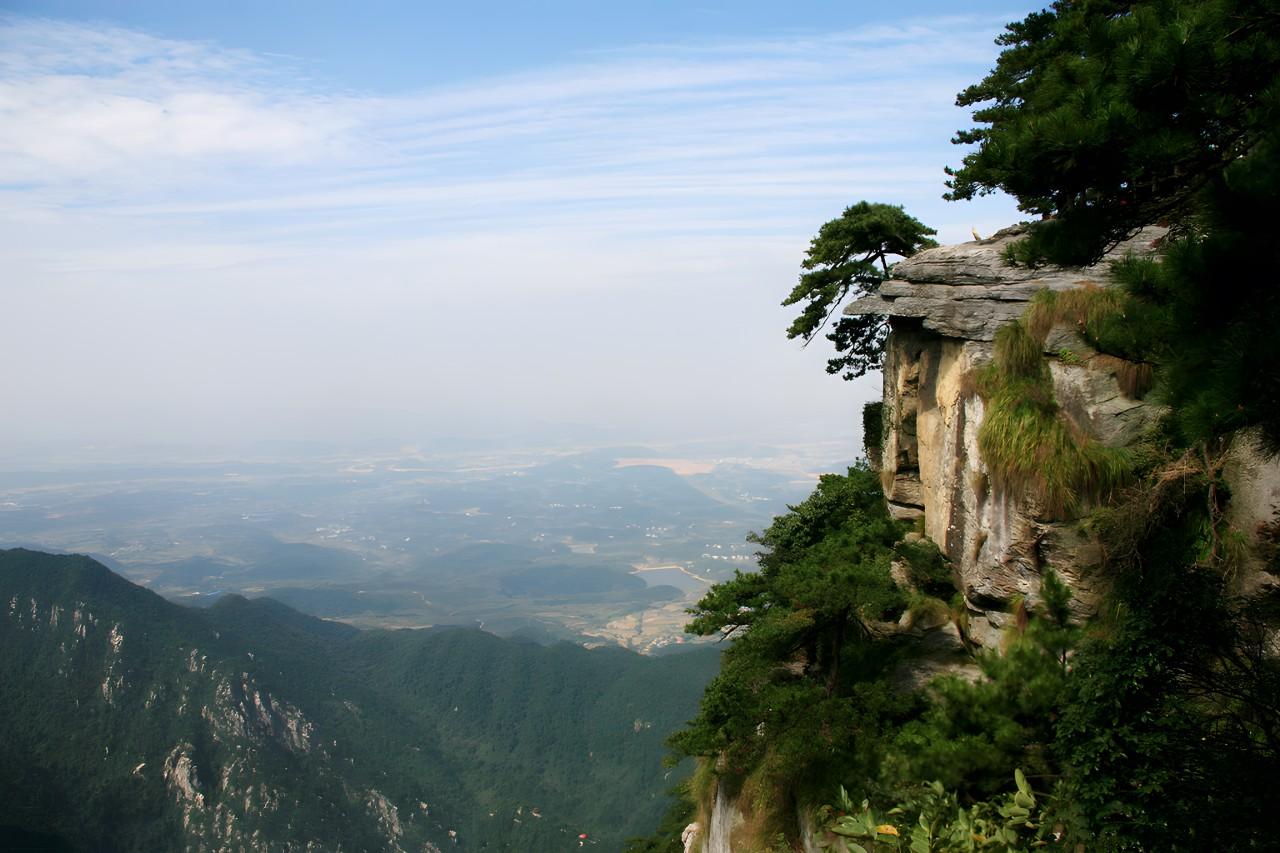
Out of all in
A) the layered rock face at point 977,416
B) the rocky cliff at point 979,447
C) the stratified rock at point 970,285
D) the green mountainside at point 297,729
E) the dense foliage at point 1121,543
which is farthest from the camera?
the green mountainside at point 297,729

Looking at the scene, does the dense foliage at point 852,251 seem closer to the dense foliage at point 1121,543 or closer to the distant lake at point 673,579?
the dense foliage at point 1121,543

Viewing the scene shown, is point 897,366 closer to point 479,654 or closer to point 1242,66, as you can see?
point 1242,66

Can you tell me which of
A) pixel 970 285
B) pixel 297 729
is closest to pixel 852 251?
pixel 970 285

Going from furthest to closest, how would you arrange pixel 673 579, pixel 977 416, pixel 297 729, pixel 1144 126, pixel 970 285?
pixel 673 579, pixel 297 729, pixel 970 285, pixel 977 416, pixel 1144 126

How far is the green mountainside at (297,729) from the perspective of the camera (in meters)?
58.9

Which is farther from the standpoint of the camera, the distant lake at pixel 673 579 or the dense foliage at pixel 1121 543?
the distant lake at pixel 673 579

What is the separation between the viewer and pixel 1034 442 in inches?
366

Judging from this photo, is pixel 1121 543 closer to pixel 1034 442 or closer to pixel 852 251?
pixel 1034 442

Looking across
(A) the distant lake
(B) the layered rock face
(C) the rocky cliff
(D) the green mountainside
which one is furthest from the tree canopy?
(A) the distant lake

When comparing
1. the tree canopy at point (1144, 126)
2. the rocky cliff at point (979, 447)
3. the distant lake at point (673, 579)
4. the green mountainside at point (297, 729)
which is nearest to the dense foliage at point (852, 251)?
the rocky cliff at point (979, 447)

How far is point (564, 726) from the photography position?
77.7 metres

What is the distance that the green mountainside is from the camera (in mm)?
58938

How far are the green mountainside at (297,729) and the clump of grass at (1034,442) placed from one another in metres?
56.2

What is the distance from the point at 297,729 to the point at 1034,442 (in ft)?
251
